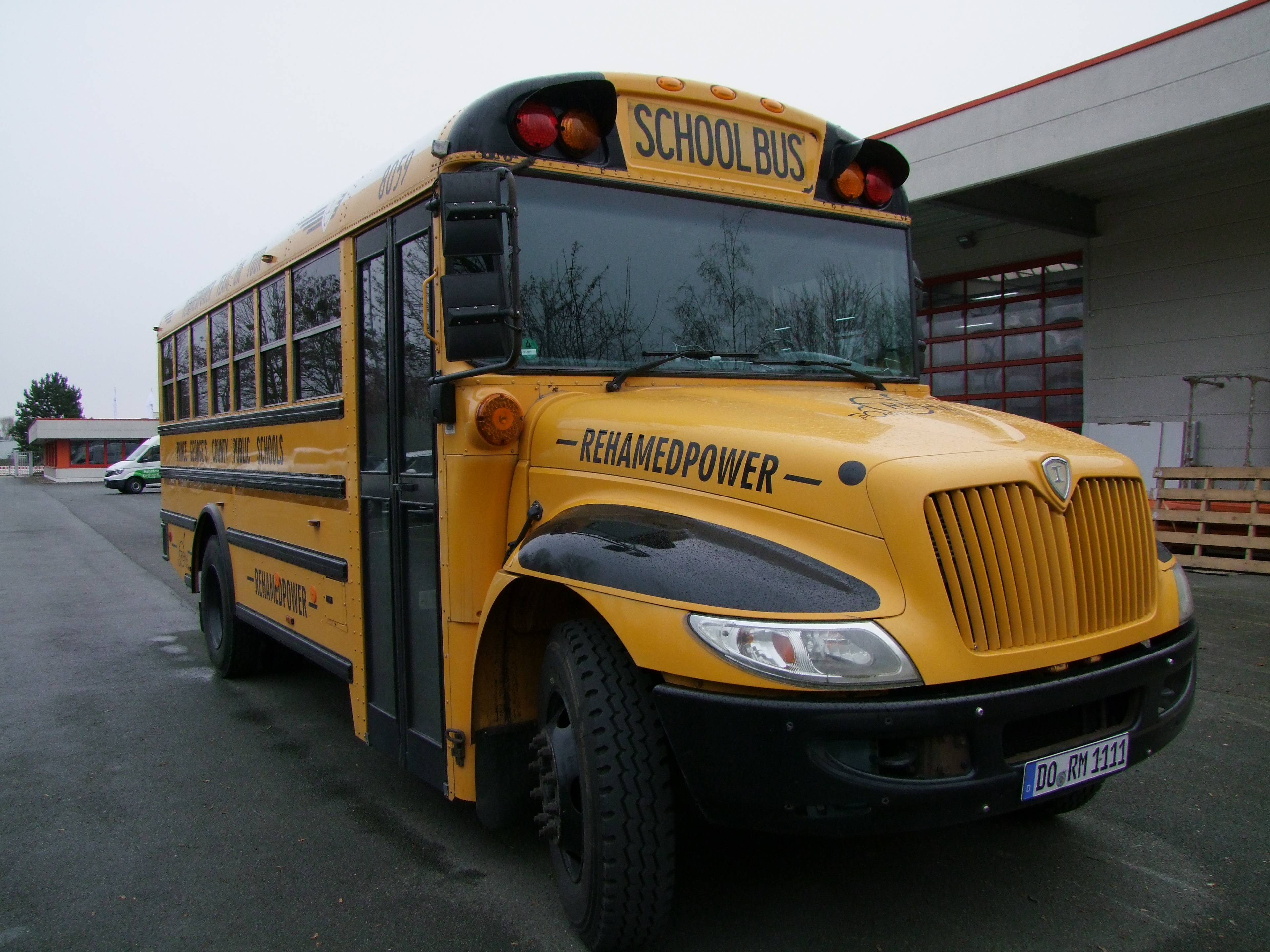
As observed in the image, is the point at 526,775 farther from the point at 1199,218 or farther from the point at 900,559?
the point at 1199,218

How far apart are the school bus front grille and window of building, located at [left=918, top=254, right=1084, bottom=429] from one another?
9.27 m

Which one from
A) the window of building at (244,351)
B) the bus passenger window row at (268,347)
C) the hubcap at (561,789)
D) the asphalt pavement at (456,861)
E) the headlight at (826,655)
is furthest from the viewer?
the window of building at (244,351)

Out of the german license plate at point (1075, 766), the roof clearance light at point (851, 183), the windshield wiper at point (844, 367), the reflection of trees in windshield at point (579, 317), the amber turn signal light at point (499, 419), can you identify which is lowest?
the german license plate at point (1075, 766)

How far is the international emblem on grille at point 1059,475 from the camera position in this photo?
2.38 m

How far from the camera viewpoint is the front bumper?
2.12 metres

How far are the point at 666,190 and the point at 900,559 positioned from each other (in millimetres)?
1719

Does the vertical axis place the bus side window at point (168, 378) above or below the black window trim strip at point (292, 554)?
above

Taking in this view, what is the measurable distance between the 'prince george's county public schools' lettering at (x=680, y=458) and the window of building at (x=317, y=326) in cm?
168

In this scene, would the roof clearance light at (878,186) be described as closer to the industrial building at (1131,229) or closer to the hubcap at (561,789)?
the hubcap at (561,789)

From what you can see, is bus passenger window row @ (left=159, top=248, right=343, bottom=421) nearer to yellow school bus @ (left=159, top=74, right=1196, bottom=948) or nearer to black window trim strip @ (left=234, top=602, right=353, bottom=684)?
yellow school bus @ (left=159, top=74, right=1196, bottom=948)

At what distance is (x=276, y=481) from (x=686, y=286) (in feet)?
8.66

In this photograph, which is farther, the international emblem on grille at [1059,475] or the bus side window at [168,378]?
the bus side window at [168,378]

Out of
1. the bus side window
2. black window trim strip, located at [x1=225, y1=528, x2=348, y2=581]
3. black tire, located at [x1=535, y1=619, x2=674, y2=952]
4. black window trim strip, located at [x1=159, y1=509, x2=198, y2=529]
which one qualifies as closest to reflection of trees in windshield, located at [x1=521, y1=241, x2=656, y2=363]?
black tire, located at [x1=535, y1=619, x2=674, y2=952]

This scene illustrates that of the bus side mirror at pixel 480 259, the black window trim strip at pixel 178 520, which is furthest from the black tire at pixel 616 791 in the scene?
the black window trim strip at pixel 178 520
